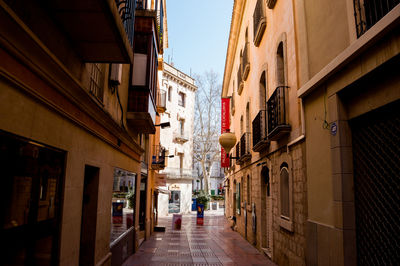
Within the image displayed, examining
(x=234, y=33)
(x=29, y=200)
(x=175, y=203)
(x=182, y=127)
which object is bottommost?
(x=175, y=203)

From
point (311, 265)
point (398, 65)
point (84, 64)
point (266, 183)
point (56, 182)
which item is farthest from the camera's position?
point (266, 183)

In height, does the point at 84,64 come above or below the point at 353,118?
above

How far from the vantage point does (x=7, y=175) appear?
3275 millimetres

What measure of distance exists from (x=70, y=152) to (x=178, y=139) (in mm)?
28828

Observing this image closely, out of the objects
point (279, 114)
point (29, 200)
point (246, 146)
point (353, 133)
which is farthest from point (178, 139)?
point (29, 200)

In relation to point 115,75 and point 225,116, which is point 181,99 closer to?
point 225,116

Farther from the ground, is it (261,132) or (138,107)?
(138,107)

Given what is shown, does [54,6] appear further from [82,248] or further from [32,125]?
[82,248]

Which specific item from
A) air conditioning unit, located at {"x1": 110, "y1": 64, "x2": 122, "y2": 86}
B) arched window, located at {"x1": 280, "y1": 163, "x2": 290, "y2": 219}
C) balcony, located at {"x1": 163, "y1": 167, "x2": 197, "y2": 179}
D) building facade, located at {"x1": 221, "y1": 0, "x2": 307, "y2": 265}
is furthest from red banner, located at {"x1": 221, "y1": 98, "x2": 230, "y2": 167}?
air conditioning unit, located at {"x1": 110, "y1": 64, "x2": 122, "y2": 86}

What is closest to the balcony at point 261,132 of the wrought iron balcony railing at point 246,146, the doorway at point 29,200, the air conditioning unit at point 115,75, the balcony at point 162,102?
the wrought iron balcony railing at point 246,146

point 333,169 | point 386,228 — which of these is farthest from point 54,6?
point 386,228

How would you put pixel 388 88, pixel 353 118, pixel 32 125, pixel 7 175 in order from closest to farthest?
1. pixel 7 175
2. pixel 32 125
3. pixel 388 88
4. pixel 353 118

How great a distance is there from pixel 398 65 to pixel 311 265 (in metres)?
4.05

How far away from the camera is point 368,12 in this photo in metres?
4.55
